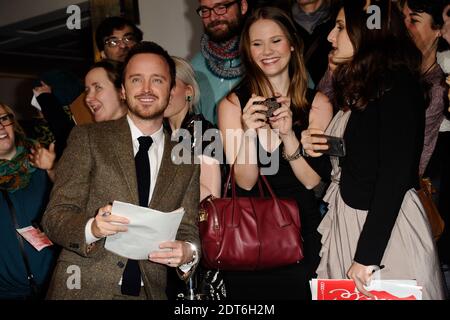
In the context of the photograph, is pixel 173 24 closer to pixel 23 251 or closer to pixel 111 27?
pixel 111 27

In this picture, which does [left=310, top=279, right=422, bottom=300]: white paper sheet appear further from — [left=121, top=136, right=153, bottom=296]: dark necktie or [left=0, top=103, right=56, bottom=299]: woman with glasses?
[left=0, top=103, right=56, bottom=299]: woman with glasses

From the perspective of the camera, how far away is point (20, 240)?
318 centimetres

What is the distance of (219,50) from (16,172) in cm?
141

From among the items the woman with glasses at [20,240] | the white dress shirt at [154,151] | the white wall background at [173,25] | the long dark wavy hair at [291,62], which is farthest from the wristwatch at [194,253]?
the white wall background at [173,25]

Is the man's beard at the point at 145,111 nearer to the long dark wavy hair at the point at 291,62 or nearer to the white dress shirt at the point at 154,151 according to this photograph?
the white dress shirt at the point at 154,151

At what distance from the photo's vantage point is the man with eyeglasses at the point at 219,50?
361 cm

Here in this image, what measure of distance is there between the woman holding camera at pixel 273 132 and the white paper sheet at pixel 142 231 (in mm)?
526

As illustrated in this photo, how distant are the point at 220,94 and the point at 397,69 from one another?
1499 mm

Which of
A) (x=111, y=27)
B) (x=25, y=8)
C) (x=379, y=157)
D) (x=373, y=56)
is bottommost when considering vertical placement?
(x=379, y=157)

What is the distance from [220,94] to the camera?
365cm

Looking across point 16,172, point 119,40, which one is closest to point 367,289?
point 16,172

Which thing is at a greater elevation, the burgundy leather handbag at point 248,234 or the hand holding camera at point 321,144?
the hand holding camera at point 321,144

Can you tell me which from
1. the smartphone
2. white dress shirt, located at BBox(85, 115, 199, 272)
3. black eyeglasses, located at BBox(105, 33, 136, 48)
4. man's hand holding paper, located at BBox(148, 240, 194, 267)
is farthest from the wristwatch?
black eyeglasses, located at BBox(105, 33, 136, 48)
